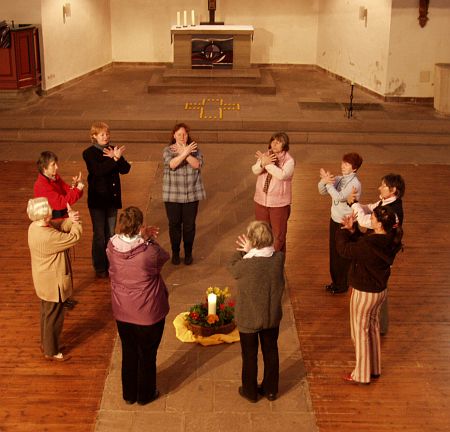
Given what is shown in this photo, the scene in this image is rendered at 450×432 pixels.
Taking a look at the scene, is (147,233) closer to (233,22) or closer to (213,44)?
(213,44)

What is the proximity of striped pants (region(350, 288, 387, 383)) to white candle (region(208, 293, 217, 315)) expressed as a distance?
123 cm

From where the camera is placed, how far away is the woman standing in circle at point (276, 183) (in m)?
7.01

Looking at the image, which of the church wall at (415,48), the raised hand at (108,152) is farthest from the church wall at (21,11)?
the raised hand at (108,152)

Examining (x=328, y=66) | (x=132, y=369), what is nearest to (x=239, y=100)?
(x=328, y=66)

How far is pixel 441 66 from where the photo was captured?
47.6 feet

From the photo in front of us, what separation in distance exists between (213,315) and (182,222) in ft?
5.76

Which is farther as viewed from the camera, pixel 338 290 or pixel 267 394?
pixel 338 290

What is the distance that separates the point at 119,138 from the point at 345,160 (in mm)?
7117

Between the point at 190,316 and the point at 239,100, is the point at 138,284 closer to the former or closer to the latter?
the point at 190,316

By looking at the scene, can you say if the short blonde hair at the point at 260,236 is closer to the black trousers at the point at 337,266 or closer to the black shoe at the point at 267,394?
the black shoe at the point at 267,394

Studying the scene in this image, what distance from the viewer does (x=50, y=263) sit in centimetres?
561

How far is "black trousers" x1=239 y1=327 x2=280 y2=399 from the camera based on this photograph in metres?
5.11

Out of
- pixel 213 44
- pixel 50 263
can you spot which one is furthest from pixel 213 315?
pixel 213 44

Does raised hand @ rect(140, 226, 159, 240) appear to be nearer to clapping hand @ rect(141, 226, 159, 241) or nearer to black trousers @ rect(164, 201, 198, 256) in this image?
clapping hand @ rect(141, 226, 159, 241)
